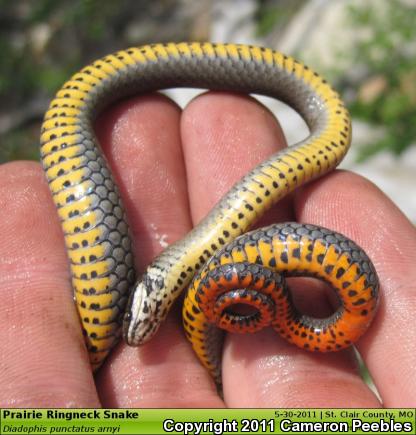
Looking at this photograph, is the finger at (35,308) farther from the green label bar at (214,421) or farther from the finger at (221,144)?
the finger at (221,144)

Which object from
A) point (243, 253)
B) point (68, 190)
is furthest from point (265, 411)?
point (68, 190)

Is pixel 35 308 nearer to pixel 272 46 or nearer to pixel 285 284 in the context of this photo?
pixel 285 284

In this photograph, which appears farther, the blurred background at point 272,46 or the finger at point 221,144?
the blurred background at point 272,46

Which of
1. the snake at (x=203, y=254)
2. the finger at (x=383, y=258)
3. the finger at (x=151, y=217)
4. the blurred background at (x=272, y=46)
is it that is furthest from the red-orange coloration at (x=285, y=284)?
the blurred background at (x=272, y=46)

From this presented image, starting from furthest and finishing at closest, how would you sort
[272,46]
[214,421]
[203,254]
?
[272,46]
[203,254]
[214,421]

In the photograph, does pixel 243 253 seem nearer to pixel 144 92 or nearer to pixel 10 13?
pixel 144 92

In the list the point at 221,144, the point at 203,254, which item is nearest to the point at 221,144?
the point at 221,144

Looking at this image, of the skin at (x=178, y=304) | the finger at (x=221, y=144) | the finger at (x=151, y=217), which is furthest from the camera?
the finger at (x=221, y=144)

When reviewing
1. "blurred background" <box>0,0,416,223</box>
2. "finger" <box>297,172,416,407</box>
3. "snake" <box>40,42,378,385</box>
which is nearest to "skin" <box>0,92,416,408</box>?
"finger" <box>297,172,416,407</box>
